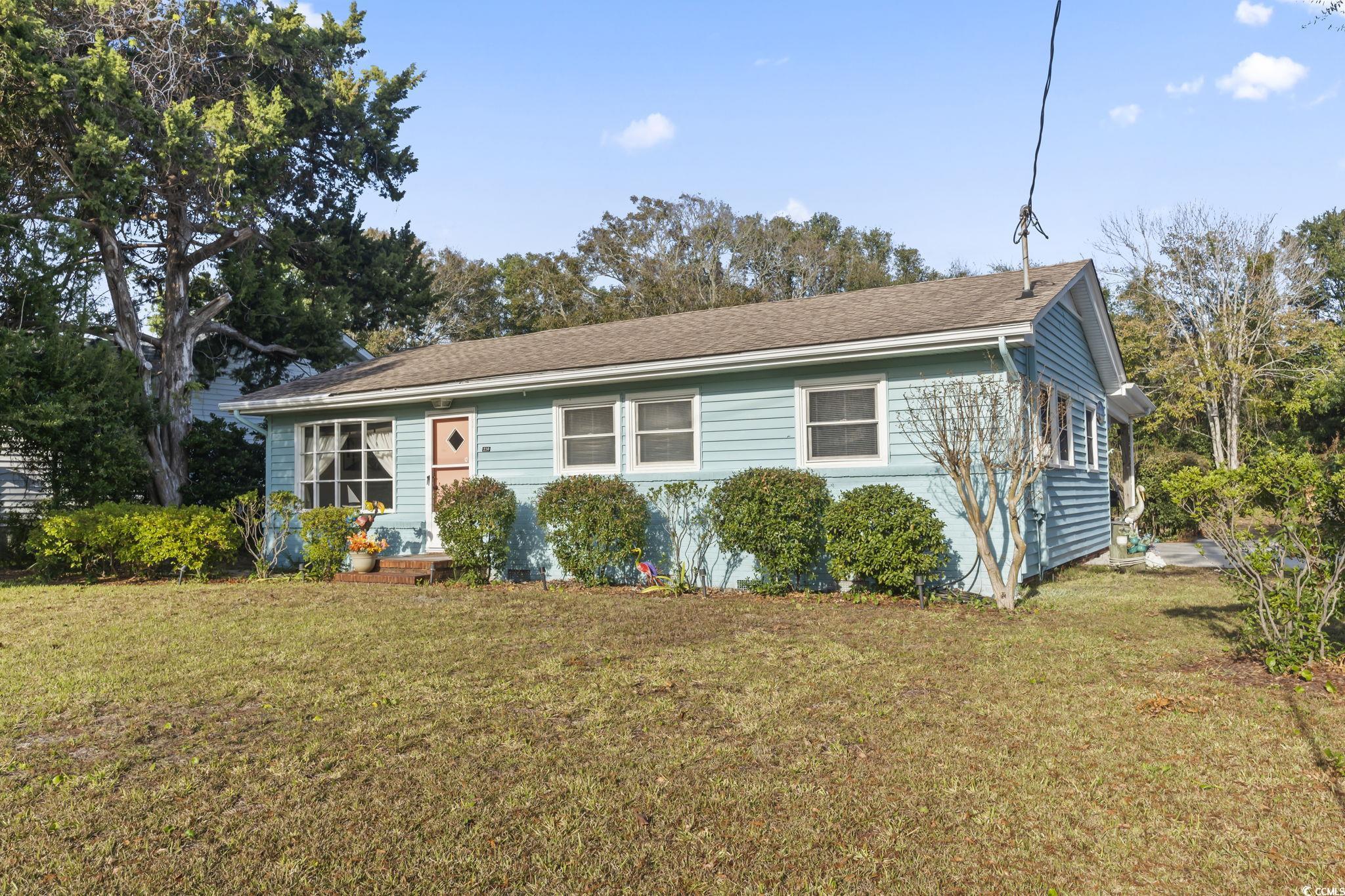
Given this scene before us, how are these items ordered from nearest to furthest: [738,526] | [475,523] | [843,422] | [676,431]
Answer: [738,526] → [843,422] → [676,431] → [475,523]

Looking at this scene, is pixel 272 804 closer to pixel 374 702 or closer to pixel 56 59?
pixel 374 702

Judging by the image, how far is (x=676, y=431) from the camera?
10945mm

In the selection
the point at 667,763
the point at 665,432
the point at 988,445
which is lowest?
the point at 667,763

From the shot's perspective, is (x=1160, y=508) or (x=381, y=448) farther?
(x=1160, y=508)

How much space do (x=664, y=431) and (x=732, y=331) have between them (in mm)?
1785

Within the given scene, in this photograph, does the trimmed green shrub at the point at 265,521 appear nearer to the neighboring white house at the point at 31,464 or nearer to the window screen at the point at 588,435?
the neighboring white house at the point at 31,464

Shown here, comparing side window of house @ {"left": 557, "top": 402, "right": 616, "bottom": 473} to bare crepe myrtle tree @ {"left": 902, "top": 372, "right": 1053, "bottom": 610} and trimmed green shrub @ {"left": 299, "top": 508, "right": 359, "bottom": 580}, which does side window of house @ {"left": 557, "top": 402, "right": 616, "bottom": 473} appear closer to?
trimmed green shrub @ {"left": 299, "top": 508, "right": 359, "bottom": 580}

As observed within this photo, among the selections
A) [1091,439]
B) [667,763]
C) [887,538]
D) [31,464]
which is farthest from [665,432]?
[31,464]

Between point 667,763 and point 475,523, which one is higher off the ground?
point 475,523

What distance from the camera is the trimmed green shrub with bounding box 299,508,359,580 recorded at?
11719 millimetres

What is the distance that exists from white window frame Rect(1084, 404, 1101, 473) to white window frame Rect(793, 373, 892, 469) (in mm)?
5126

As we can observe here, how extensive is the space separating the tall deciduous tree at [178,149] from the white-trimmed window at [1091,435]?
51.3 feet

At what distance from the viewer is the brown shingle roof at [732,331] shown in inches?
384

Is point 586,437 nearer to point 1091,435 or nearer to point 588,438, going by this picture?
→ point 588,438
